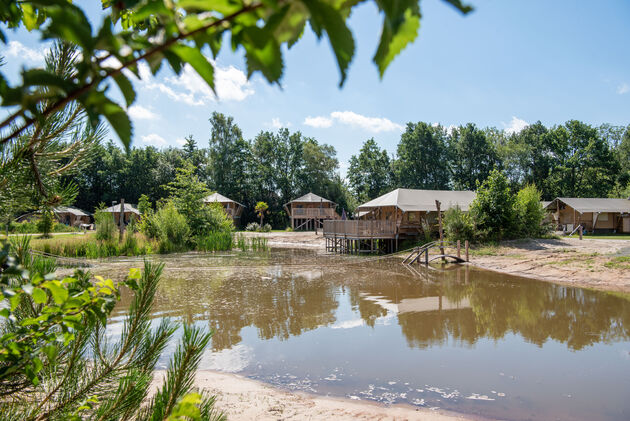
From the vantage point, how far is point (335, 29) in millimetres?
458

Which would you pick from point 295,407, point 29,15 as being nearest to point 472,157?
point 295,407

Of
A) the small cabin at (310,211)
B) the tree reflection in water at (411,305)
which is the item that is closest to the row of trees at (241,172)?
the small cabin at (310,211)

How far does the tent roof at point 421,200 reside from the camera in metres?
25.0

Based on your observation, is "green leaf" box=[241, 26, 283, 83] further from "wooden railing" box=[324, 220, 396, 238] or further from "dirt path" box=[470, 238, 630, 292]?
"wooden railing" box=[324, 220, 396, 238]

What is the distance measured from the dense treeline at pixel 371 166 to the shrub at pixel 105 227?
2916 centimetres

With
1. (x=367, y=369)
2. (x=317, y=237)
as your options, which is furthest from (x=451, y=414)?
(x=317, y=237)

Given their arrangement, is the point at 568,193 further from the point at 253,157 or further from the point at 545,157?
the point at 253,157

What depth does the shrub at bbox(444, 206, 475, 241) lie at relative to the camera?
22.2 meters

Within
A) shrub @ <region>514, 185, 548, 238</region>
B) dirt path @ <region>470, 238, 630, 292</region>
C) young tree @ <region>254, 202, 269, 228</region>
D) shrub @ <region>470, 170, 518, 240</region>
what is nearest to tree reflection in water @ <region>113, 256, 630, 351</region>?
dirt path @ <region>470, 238, 630, 292</region>

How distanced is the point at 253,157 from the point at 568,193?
43.4 metres

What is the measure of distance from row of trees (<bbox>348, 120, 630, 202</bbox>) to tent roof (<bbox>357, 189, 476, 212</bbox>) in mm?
24983

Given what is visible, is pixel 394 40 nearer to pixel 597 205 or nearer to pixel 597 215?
pixel 597 215

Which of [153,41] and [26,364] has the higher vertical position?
[153,41]

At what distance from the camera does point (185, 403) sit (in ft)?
2.91
